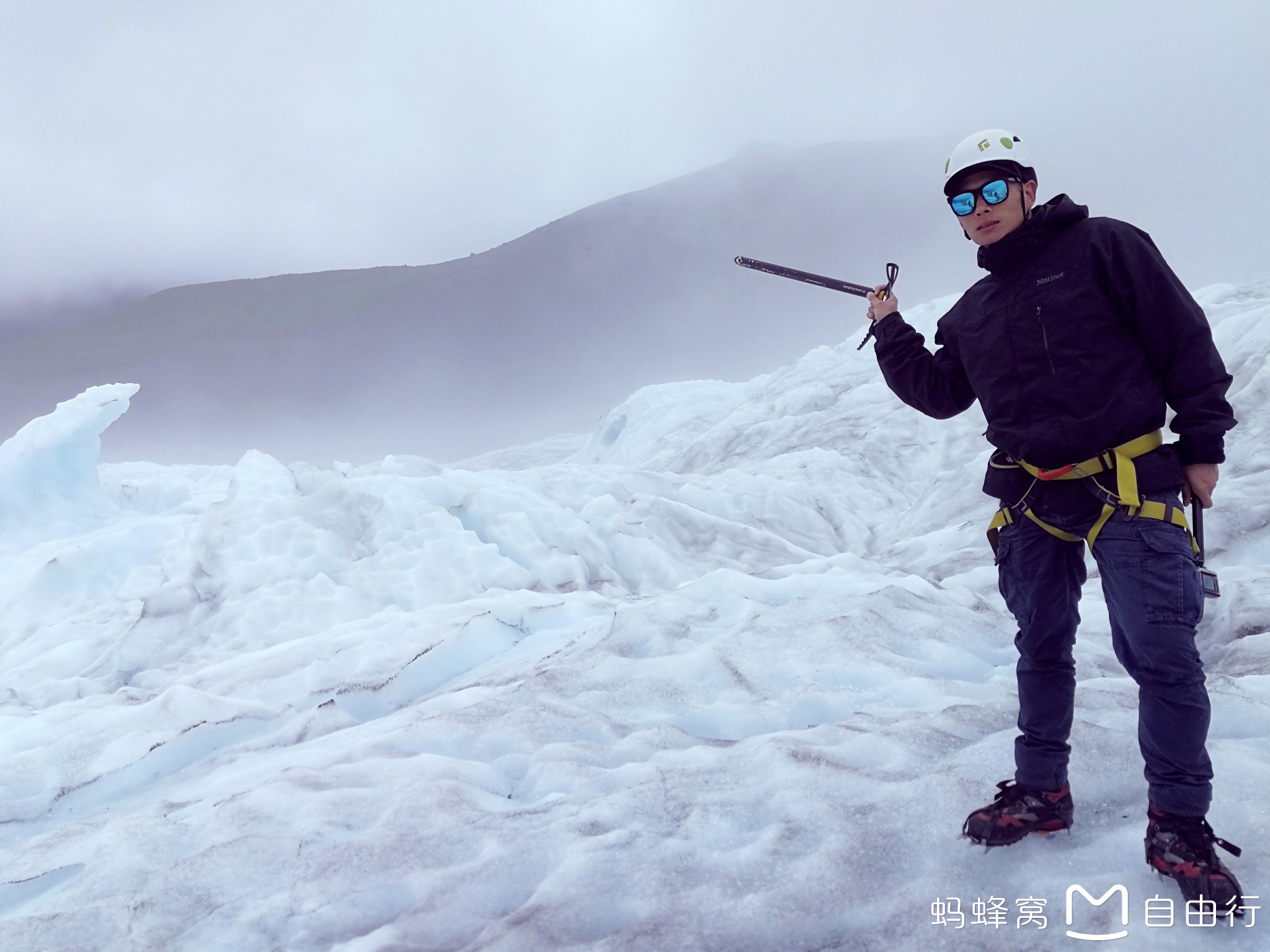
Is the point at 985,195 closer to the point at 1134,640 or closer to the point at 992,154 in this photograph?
the point at 992,154

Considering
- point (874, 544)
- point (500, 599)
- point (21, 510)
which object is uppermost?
point (21, 510)

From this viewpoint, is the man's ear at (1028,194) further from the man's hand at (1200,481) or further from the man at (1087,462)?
the man's hand at (1200,481)

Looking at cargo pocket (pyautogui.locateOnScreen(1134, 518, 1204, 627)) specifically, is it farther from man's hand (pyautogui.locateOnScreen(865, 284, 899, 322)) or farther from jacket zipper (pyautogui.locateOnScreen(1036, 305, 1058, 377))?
man's hand (pyautogui.locateOnScreen(865, 284, 899, 322))

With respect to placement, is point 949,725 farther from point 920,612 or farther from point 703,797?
point 920,612

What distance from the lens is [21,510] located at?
44.9 feet

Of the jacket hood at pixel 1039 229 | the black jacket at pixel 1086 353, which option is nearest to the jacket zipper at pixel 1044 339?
the black jacket at pixel 1086 353

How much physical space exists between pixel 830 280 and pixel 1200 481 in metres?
1.61

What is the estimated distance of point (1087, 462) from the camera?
2.48 metres

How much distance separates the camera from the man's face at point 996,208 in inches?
103

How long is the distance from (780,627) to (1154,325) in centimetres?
317

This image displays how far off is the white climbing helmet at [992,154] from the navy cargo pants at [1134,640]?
112cm

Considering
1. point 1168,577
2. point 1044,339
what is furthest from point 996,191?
point 1168,577

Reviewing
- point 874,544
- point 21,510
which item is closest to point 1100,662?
point 874,544

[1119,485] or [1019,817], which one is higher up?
[1119,485]
